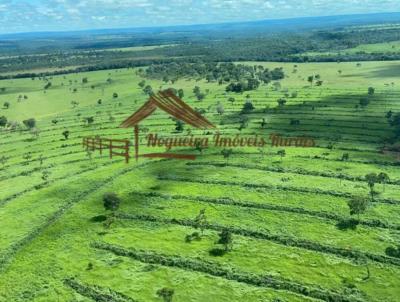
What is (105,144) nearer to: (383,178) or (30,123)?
(30,123)

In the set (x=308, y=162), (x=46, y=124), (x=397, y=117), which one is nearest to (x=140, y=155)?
(x=308, y=162)

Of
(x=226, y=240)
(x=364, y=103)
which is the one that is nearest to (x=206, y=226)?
(x=226, y=240)

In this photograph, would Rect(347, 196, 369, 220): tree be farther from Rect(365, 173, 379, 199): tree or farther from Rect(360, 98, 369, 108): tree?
Rect(360, 98, 369, 108): tree

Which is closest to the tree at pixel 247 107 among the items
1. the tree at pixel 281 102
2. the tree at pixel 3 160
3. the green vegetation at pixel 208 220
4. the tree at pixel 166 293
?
the tree at pixel 281 102

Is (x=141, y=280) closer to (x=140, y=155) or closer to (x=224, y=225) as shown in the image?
(x=224, y=225)

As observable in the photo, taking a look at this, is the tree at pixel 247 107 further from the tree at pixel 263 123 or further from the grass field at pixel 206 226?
the grass field at pixel 206 226

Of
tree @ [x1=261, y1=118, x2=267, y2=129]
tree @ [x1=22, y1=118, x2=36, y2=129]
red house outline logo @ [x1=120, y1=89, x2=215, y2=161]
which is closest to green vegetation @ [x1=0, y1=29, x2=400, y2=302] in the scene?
tree @ [x1=261, y1=118, x2=267, y2=129]
